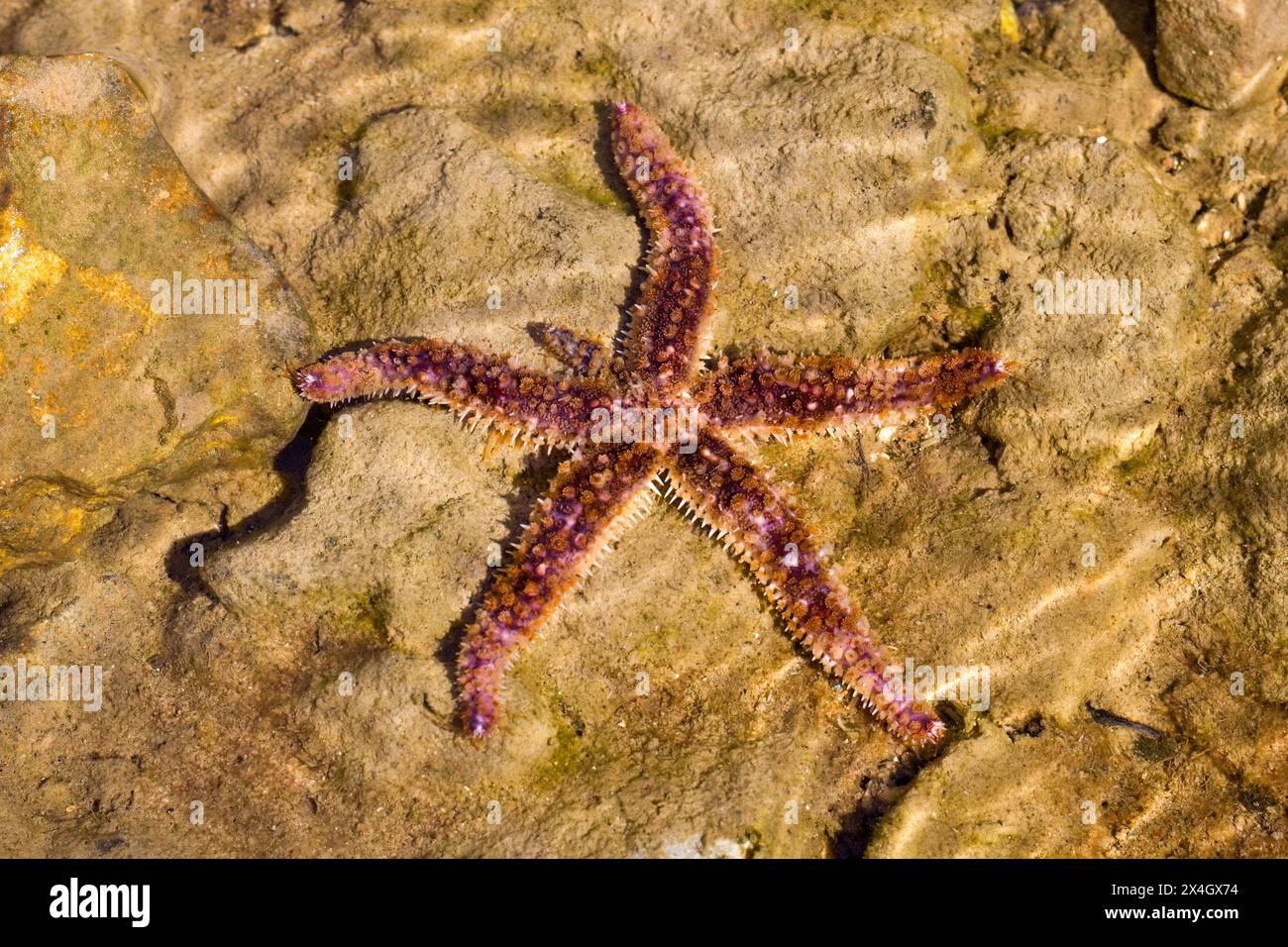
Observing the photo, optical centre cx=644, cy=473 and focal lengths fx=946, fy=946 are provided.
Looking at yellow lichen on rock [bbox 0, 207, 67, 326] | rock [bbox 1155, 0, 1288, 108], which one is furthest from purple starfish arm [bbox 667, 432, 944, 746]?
rock [bbox 1155, 0, 1288, 108]

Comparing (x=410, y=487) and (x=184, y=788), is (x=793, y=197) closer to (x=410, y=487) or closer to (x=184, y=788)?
(x=410, y=487)

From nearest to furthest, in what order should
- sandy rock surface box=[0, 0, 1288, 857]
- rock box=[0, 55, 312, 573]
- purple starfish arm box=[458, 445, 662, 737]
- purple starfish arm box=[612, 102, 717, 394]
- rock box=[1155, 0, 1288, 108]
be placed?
1. purple starfish arm box=[458, 445, 662, 737]
2. sandy rock surface box=[0, 0, 1288, 857]
3. rock box=[0, 55, 312, 573]
4. purple starfish arm box=[612, 102, 717, 394]
5. rock box=[1155, 0, 1288, 108]

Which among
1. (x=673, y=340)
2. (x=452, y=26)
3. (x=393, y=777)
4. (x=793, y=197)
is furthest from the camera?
(x=452, y=26)

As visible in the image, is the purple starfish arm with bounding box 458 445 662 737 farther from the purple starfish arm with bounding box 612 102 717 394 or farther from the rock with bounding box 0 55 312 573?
the rock with bounding box 0 55 312 573

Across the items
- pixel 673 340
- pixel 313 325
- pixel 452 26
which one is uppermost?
pixel 452 26

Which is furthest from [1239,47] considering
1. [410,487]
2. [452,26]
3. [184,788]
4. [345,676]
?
[184,788]

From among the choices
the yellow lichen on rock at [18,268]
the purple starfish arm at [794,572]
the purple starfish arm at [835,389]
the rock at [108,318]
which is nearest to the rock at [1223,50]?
the purple starfish arm at [835,389]

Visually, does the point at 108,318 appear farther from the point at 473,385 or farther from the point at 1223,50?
the point at 1223,50

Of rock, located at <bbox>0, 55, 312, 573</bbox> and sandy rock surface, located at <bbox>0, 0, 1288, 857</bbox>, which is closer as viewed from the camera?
sandy rock surface, located at <bbox>0, 0, 1288, 857</bbox>
